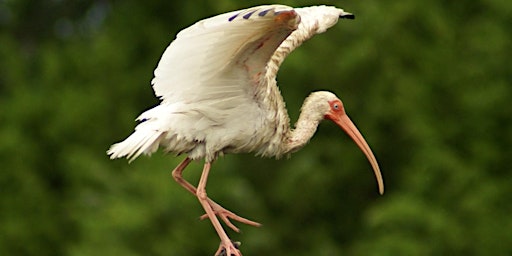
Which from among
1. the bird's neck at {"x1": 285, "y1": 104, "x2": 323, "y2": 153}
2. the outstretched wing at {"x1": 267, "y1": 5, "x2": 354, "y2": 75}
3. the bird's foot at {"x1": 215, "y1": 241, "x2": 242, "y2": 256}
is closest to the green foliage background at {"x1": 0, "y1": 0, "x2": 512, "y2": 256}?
the outstretched wing at {"x1": 267, "y1": 5, "x2": 354, "y2": 75}

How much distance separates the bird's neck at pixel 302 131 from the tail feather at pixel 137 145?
992 mm

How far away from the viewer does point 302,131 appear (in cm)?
882

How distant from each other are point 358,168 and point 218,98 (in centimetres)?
1135

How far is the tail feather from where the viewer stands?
7.73 meters

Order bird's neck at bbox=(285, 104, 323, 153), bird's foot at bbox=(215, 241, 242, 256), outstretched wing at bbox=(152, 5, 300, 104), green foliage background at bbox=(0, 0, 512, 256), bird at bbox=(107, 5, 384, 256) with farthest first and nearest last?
green foliage background at bbox=(0, 0, 512, 256)
bird's neck at bbox=(285, 104, 323, 153)
bird's foot at bbox=(215, 241, 242, 256)
bird at bbox=(107, 5, 384, 256)
outstretched wing at bbox=(152, 5, 300, 104)

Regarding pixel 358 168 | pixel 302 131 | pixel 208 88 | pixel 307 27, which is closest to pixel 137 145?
pixel 208 88

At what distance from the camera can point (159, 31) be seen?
74.9 feet

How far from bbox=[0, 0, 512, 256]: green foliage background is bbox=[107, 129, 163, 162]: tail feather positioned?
8.51 m

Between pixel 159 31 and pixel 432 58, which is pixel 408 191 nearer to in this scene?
pixel 432 58

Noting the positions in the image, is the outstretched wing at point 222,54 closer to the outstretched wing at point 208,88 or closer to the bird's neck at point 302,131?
the outstretched wing at point 208,88

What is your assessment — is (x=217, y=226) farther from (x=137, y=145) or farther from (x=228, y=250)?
(x=137, y=145)

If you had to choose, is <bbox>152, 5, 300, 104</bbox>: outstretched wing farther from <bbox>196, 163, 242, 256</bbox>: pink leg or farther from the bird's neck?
the bird's neck

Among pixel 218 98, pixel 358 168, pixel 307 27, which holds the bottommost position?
pixel 358 168

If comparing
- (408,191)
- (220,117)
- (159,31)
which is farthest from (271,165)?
(220,117)
